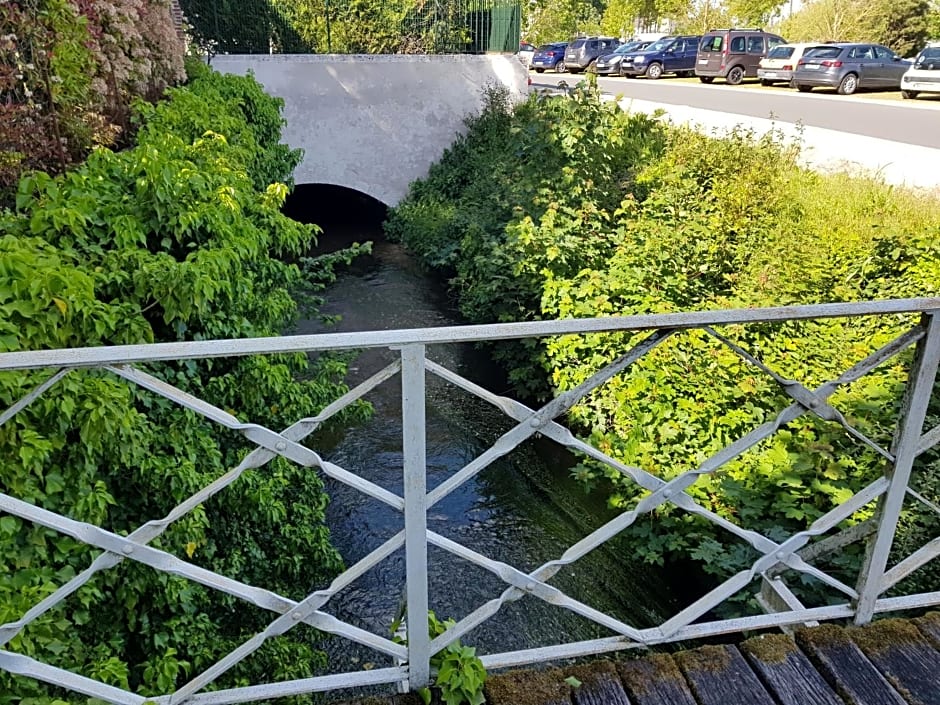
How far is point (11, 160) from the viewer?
3490 millimetres

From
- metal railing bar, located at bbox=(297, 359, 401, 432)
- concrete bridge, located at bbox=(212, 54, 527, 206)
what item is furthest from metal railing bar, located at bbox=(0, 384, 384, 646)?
concrete bridge, located at bbox=(212, 54, 527, 206)

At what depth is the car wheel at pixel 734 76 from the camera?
2285cm

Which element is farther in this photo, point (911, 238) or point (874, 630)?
point (911, 238)

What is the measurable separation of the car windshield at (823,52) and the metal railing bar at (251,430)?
2134 cm

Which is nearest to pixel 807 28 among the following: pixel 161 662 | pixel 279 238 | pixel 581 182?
pixel 581 182

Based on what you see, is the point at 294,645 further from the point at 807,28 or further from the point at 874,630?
the point at 807,28

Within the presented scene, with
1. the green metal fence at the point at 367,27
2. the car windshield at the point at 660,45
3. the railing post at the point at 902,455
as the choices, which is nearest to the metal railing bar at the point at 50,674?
the railing post at the point at 902,455

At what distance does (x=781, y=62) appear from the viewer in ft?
66.0

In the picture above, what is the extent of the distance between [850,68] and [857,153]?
37.5 feet

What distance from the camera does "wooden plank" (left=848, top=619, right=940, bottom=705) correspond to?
73.5 inches

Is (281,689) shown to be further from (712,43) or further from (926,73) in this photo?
(712,43)

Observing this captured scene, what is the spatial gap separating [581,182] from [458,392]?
137 inches

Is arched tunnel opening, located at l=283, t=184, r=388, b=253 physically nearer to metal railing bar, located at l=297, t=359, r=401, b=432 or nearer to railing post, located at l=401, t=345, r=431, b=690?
railing post, located at l=401, t=345, r=431, b=690

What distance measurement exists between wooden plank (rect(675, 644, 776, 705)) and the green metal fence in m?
13.8
